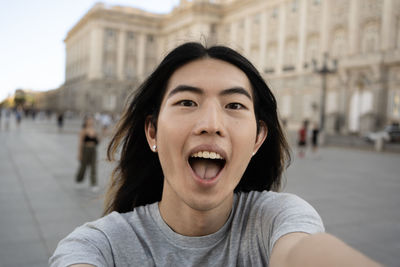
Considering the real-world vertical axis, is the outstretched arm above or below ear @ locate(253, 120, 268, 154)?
below

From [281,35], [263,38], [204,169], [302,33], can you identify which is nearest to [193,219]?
[204,169]

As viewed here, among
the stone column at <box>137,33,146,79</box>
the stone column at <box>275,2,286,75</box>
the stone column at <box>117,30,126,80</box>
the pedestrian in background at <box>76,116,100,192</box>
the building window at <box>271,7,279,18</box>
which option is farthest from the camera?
the stone column at <box>137,33,146,79</box>

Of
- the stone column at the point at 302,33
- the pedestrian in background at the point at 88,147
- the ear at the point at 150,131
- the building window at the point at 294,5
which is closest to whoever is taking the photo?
the ear at the point at 150,131

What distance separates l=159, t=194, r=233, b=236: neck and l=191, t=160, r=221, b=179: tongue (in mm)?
141

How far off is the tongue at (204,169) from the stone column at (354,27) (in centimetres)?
3317

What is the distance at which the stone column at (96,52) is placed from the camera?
57.8 m

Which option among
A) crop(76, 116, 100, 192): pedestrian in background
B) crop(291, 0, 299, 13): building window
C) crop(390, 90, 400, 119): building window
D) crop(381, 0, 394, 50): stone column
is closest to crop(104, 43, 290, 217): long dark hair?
crop(76, 116, 100, 192): pedestrian in background

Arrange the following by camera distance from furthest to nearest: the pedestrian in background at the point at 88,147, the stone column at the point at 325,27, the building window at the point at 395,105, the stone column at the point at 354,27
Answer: the stone column at the point at 325,27 < the stone column at the point at 354,27 < the building window at the point at 395,105 < the pedestrian in background at the point at 88,147

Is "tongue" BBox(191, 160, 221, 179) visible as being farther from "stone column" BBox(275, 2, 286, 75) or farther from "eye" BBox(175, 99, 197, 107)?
"stone column" BBox(275, 2, 286, 75)

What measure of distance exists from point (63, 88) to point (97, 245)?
83.1m

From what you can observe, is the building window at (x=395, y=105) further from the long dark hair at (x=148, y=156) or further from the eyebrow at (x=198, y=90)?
the eyebrow at (x=198, y=90)

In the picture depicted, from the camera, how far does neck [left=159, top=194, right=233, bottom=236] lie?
144 cm

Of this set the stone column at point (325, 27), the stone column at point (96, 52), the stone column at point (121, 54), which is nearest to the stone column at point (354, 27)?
the stone column at point (325, 27)

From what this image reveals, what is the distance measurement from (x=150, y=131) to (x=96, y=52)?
196 feet
